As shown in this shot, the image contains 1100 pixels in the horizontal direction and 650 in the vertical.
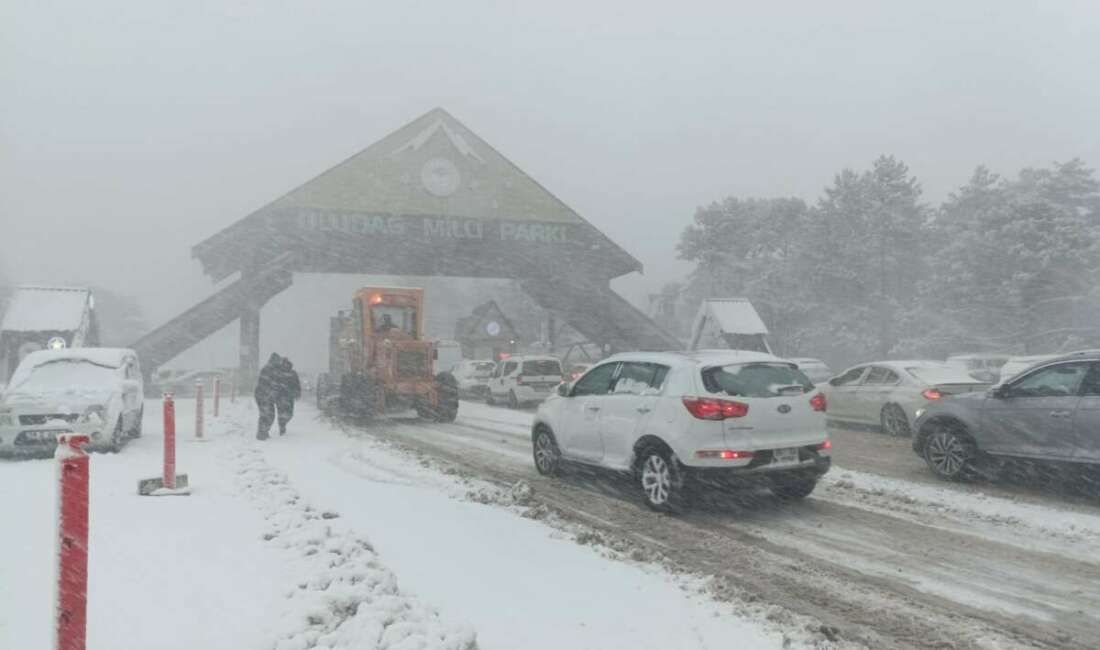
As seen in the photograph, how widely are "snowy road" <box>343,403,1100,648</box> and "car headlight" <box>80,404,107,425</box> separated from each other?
19.6 feet

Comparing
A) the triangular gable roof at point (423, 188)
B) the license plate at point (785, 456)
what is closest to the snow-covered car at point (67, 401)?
the license plate at point (785, 456)

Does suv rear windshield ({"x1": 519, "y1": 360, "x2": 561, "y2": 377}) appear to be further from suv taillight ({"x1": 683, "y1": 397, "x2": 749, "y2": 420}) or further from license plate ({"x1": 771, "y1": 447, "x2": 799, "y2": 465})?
suv taillight ({"x1": 683, "y1": 397, "x2": 749, "y2": 420})

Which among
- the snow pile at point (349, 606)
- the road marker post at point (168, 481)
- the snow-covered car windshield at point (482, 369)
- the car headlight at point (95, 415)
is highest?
the snow-covered car windshield at point (482, 369)

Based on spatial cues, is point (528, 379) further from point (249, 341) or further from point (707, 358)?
point (707, 358)

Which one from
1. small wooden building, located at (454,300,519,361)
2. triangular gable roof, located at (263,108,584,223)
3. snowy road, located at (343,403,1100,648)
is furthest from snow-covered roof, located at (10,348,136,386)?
small wooden building, located at (454,300,519,361)

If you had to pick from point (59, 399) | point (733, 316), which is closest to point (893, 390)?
point (59, 399)

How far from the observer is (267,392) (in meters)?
14.8

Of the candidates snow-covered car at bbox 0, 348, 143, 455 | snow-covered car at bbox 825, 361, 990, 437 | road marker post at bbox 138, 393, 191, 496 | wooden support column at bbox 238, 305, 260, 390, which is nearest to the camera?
road marker post at bbox 138, 393, 191, 496

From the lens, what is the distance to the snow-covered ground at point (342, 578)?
15.3ft

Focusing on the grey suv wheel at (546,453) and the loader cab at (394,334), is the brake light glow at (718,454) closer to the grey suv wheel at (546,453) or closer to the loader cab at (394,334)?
the grey suv wheel at (546,453)

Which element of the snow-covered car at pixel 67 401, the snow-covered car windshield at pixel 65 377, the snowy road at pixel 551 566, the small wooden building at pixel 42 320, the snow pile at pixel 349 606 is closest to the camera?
the snow pile at pixel 349 606

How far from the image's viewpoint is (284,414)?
14984 millimetres

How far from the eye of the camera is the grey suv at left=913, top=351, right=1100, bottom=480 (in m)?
8.52

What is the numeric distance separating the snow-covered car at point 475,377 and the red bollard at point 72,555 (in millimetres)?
A: 25408
